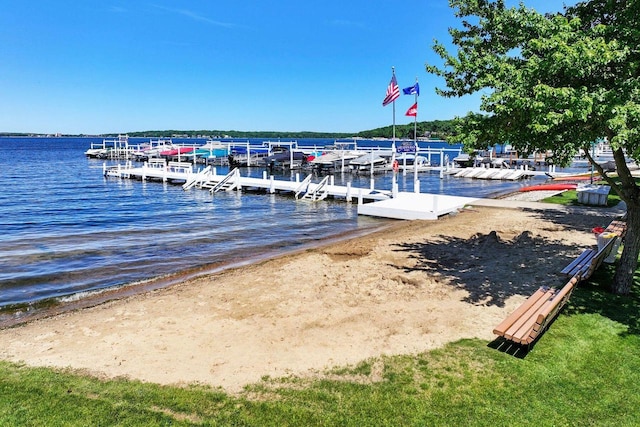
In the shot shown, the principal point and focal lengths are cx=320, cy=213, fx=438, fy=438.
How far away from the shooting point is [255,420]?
195 inches

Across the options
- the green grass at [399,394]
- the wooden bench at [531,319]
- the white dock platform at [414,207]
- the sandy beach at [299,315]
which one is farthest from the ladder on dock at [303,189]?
the green grass at [399,394]

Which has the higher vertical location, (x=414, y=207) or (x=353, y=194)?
(x=353, y=194)

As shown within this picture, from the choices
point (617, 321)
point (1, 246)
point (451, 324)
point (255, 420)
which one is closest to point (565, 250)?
point (617, 321)

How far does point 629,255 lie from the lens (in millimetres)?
8336

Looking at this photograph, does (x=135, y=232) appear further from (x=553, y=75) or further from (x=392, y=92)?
(x=553, y=75)

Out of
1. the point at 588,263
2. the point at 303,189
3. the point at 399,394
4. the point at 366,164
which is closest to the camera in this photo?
the point at 399,394

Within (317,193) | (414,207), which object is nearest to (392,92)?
(414,207)

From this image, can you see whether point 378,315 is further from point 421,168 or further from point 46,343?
point 421,168

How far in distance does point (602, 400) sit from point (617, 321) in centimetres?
280

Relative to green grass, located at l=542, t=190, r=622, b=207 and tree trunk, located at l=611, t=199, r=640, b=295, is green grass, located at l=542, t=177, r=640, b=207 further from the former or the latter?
tree trunk, located at l=611, t=199, r=640, b=295

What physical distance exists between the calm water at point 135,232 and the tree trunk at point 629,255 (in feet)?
33.5

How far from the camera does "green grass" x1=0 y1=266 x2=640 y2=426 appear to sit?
16.3ft

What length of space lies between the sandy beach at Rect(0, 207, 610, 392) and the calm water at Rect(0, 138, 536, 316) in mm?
2619

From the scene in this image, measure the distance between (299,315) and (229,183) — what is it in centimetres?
2896
